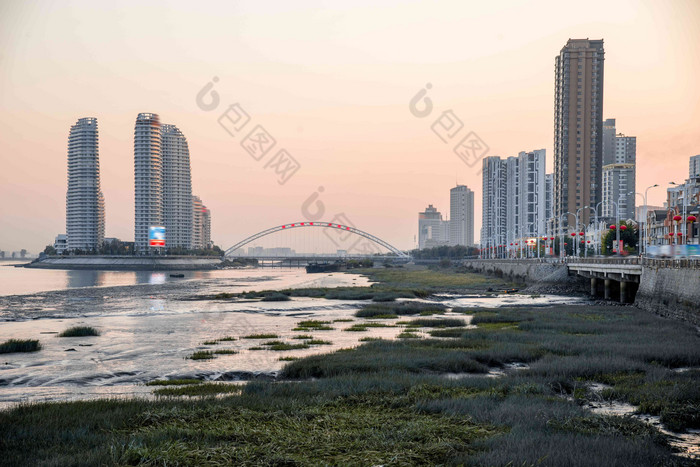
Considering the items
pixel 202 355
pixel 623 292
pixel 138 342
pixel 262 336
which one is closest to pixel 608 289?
pixel 623 292

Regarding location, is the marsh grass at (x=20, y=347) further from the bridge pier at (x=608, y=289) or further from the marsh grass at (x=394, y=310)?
the bridge pier at (x=608, y=289)

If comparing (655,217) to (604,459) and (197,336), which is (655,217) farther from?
(604,459)

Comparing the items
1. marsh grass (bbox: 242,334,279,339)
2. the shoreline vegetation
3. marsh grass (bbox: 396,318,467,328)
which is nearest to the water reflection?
marsh grass (bbox: 242,334,279,339)

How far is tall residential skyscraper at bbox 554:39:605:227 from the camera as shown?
190625 millimetres

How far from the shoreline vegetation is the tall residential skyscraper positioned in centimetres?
17818

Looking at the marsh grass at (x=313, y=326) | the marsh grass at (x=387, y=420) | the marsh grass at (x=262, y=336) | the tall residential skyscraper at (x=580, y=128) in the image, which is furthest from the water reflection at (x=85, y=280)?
the tall residential skyscraper at (x=580, y=128)

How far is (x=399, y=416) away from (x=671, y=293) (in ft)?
104

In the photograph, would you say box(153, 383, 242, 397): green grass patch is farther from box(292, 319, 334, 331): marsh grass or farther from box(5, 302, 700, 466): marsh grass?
box(292, 319, 334, 331): marsh grass

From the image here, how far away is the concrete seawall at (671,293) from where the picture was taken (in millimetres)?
33250

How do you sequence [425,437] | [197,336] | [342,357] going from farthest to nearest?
[197,336] < [342,357] < [425,437]

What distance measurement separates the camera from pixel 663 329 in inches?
1210

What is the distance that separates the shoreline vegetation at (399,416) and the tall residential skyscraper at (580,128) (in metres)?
178

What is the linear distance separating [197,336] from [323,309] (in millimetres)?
19933

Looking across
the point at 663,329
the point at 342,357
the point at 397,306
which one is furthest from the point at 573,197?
the point at 342,357
